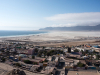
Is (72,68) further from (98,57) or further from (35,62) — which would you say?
(98,57)

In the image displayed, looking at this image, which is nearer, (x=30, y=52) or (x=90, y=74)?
(x=90, y=74)

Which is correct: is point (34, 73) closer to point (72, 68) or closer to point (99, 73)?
point (72, 68)

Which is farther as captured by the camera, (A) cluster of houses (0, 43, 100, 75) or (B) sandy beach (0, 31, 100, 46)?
(B) sandy beach (0, 31, 100, 46)

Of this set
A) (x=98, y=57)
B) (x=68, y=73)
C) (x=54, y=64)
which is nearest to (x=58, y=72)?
(x=68, y=73)

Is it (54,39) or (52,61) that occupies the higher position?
(54,39)

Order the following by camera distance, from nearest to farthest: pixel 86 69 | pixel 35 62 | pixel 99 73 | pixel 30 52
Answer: pixel 99 73
pixel 86 69
pixel 35 62
pixel 30 52

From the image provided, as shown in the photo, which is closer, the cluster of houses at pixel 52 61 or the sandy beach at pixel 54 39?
the cluster of houses at pixel 52 61

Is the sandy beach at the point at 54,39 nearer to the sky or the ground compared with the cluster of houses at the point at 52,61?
nearer to the sky

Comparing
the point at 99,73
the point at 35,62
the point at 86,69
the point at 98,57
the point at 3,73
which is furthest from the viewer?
the point at 98,57

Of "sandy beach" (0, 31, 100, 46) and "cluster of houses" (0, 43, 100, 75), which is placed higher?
"sandy beach" (0, 31, 100, 46)

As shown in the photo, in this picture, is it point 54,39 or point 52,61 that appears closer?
point 52,61
